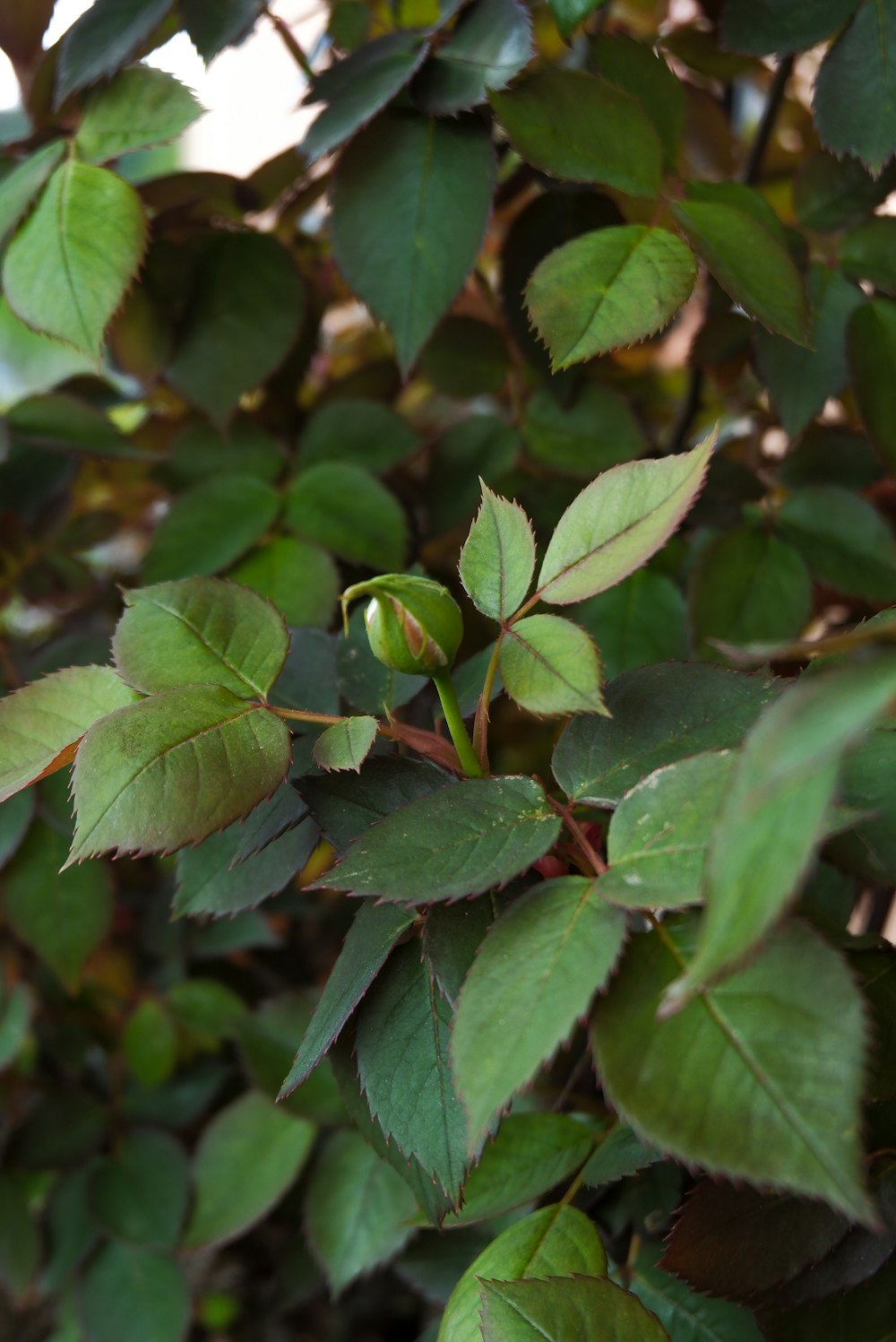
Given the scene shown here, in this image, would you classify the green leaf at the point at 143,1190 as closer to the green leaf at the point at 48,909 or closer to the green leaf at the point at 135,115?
the green leaf at the point at 48,909

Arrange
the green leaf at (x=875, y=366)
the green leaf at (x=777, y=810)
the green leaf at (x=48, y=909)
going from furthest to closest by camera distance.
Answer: the green leaf at (x=48, y=909), the green leaf at (x=875, y=366), the green leaf at (x=777, y=810)

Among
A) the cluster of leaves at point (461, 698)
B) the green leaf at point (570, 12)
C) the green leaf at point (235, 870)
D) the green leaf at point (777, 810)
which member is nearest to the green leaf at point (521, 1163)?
the cluster of leaves at point (461, 698)

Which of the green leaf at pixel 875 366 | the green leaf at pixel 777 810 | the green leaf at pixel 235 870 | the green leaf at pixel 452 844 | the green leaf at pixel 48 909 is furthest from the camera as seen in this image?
the green leaf at pixel 48 909

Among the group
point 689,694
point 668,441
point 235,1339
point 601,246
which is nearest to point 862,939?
point 689,694

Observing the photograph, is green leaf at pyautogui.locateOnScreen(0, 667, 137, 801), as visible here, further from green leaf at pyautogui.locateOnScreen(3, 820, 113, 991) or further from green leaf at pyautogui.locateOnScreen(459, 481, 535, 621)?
green leaf at pyautogui.locateOnScreen(3, 820, 113, 991)

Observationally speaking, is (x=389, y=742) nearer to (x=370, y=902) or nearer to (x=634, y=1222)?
(x=370, y=902)

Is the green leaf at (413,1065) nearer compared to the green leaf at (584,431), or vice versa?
the green leaf at (413,1065)
